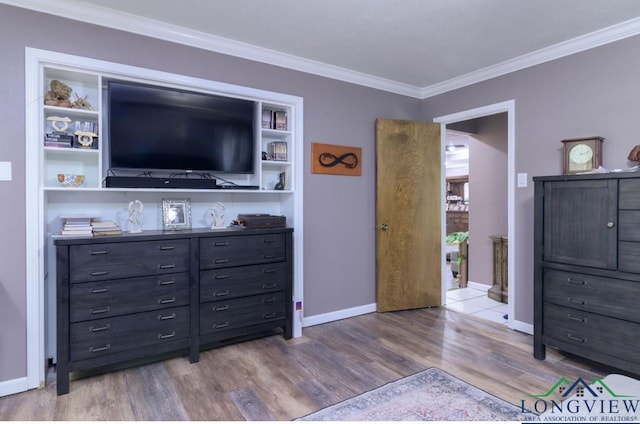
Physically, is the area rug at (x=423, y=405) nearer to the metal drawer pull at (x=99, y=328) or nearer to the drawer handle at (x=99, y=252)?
the metal drawer pull at (x=99, y=328)

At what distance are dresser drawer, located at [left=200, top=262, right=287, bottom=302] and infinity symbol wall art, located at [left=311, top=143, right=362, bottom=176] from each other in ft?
3.44

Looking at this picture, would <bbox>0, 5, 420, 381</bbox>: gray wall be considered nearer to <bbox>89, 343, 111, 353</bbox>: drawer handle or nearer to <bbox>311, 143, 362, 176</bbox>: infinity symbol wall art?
<bbox>311, 143, 362, 176</bbox>: infinity symbol wall art

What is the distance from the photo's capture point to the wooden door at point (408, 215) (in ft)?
12.4

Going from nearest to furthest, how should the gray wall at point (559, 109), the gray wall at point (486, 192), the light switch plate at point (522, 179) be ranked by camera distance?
1. the gray wall at point (559, 109)
2. the light switch plate at point (522, 179)
3. the gray wall at point (486, 192)

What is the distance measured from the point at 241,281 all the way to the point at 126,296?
795mm

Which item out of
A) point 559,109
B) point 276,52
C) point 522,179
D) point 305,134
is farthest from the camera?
point 305,134

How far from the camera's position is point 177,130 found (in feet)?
9.09

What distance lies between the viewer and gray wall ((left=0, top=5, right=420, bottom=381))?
7.34 feet

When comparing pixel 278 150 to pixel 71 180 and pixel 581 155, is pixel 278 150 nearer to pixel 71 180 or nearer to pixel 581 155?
pixel 71 180

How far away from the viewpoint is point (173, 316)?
255cm

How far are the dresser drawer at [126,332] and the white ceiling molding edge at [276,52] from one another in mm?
2016

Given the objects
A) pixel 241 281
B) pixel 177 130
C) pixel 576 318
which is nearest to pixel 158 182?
pixel 177 130

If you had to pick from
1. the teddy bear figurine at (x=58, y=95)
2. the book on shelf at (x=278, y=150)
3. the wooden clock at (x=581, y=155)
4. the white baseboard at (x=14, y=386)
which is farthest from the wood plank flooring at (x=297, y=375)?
the teddy bear figurine at (x=58, y=95)

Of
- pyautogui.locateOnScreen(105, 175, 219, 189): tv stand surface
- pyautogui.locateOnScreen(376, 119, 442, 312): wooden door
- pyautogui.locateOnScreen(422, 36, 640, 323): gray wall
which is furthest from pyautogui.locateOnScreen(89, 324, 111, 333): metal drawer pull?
pyautogui.locateOnScreen(422, 36, 640, 323): gray wall
